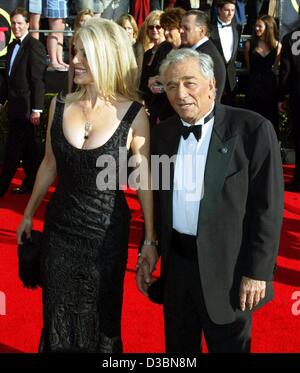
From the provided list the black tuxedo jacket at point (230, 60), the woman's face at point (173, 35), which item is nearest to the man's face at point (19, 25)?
the woman's face at point (173, 35)

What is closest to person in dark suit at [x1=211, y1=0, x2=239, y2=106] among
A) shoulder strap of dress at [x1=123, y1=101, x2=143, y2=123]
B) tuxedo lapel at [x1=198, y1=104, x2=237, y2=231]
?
shoulder strap of dress at [x1=123, y1=101, x2=143, y2=123]

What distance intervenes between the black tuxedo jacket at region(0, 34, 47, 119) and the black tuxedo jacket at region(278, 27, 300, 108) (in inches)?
105

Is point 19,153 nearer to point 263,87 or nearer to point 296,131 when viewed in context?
point 263,87

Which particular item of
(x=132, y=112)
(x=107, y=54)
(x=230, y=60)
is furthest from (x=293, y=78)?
(x=107, y=54)

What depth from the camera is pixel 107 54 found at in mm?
2834

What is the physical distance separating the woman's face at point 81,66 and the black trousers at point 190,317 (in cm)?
78

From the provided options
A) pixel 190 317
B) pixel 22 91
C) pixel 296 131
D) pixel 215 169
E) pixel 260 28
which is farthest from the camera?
pixel 260 28

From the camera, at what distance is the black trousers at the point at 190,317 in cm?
285

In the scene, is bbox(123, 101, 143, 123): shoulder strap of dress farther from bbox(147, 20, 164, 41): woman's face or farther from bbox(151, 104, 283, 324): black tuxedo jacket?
bbox(147, 20, 164, 41): woman's face

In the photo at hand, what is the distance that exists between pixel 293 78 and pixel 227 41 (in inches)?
42.7

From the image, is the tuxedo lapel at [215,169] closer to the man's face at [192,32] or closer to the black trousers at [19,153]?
the man's face at [192,32]

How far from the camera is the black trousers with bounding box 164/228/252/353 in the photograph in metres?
2.85
